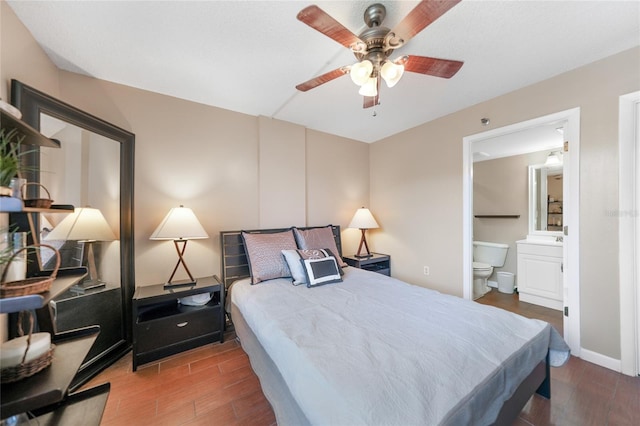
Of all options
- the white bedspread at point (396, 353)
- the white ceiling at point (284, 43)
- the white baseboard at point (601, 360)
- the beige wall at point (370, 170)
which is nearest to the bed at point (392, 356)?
the white bedspread at point (396, 353)

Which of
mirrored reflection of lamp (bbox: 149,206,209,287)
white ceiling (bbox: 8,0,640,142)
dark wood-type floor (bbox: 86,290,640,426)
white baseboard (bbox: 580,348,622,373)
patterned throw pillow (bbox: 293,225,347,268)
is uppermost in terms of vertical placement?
white ceiling (bbox: 8,0,640,142)

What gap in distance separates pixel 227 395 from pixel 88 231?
1.70 meters

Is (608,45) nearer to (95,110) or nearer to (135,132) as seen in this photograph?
(135,132)

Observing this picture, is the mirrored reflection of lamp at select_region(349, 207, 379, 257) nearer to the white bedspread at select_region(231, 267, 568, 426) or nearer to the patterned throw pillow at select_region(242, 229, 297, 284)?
the patterned throw pillow at select_region(242, 229, 297, 284)

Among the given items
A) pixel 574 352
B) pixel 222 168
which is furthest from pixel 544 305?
pixel 222 168

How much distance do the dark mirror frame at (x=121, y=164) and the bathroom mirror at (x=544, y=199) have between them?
542cm

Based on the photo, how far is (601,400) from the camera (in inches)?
63.7

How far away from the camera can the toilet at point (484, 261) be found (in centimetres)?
369

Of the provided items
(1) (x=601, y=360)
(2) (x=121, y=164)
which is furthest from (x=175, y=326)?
(1) (x=601, y=360)

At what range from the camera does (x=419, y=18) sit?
1168 mm

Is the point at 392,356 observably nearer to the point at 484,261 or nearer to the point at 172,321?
the point at 172,321

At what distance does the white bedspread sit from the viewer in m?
0.90

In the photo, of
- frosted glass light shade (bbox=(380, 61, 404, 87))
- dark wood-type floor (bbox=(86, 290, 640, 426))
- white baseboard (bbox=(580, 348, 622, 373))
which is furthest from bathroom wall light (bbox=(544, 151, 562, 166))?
frosted glass light shade (bbox=(380, 61, 404, 87))

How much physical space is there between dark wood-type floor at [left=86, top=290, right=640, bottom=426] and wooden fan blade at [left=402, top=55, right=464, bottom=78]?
2247 millimetres
